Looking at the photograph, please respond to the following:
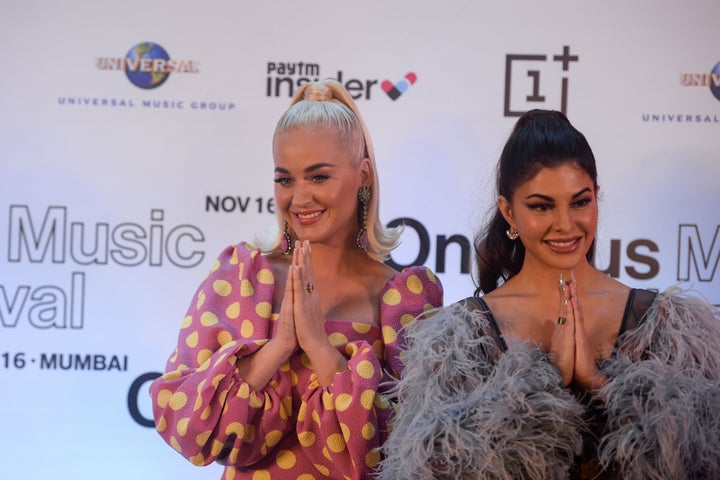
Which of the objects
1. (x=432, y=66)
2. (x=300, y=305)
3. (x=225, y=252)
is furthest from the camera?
(x=432, y=66)

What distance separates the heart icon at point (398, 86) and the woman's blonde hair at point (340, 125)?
1003mm

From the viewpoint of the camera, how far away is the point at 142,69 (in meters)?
3.12

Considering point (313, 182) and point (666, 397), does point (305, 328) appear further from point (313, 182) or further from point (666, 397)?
point (666, 397)

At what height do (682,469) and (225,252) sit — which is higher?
(225,252)

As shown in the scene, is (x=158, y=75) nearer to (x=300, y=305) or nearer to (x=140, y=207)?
(x=140, y=207)

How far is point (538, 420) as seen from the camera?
1.56 meters

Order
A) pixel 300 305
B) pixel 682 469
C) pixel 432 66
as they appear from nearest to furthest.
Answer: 1. pixel 682 469
2. pixel 300 305
3. pixel 432 66

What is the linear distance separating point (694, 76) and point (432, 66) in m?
0.93

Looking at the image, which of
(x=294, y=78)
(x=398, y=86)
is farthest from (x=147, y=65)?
(x=398, y=86)

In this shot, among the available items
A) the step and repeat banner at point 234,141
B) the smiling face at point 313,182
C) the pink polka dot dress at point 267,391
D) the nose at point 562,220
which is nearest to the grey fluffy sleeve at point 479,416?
the pink polka dot dress at point 267,391

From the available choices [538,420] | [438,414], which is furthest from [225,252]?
[538,420]

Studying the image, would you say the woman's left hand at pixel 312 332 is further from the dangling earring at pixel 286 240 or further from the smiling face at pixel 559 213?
the smiling face at pixel 559 213

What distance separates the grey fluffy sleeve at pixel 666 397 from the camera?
153cm

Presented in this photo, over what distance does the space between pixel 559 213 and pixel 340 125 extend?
1.85 feet
